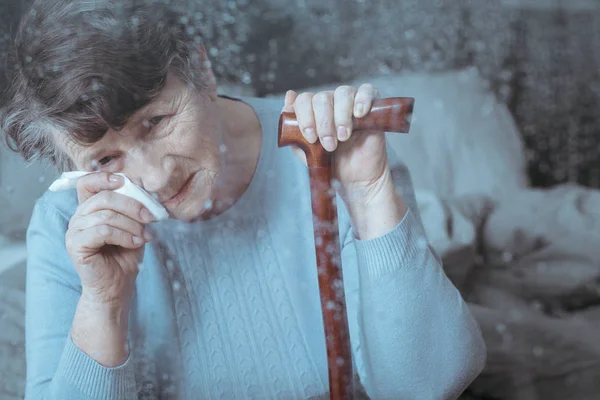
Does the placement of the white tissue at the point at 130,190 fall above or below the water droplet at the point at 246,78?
below

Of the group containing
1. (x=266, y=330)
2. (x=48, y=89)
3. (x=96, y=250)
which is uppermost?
(x=48, y=89)

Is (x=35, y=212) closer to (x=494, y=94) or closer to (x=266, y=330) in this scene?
(x=266, y=330)

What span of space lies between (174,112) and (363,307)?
0.18m

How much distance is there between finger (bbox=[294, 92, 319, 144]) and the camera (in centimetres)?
34

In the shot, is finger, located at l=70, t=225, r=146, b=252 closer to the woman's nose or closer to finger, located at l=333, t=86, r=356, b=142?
the woman's nose

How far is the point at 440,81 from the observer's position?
0.48 m

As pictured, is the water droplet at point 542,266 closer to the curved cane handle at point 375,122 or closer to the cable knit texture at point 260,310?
the cable knit texture at point 260,310

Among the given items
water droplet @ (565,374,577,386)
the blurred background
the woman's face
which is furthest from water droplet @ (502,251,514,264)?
the woman's face

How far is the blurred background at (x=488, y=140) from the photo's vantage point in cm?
44

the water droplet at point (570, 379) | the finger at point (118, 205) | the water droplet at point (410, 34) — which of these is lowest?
the water droplet at point (570, 379)

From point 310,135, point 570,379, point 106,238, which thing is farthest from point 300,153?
point 570,379

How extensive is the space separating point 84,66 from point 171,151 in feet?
0.24

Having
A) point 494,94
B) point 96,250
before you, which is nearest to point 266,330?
point 96,250

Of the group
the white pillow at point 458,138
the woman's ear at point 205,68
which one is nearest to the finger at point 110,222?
the woman's ear at point 205,68
